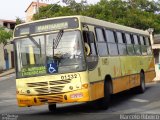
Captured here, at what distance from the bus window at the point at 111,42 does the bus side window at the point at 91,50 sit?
1.86 meters

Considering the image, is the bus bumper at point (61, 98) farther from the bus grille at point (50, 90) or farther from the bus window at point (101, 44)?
the bus window at point (101, 44)

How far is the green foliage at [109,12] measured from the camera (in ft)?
171

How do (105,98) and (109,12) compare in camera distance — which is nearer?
(105,98)

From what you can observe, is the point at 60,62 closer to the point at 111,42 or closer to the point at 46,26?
the point at 46,26

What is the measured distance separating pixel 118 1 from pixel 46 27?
4185cm

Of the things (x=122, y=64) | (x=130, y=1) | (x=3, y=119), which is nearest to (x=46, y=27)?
(x=3, y=119)

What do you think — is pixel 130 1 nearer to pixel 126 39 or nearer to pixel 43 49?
pixel 126 39

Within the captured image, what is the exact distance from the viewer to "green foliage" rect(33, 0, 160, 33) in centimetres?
5203

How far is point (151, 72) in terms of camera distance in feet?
78.6

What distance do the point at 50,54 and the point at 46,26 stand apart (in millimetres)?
1012

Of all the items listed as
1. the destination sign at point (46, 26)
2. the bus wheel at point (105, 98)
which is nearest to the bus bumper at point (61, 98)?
the bus wheel at point (105, 98)

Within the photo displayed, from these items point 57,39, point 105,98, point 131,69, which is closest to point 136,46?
point 131,69

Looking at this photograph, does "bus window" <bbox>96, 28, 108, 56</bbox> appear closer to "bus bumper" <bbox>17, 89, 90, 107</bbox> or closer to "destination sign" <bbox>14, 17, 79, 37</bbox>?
"destination sign" <bbox>14, 17, 79, 37</bbox>

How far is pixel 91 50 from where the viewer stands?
1441cm
